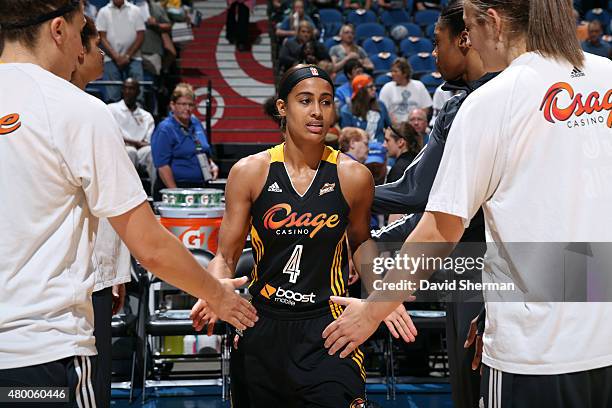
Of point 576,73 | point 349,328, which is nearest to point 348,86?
point 349,328

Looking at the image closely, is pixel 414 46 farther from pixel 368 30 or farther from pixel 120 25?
pixel 120 25

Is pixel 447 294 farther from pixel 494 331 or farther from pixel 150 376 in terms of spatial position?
pixel 150 376

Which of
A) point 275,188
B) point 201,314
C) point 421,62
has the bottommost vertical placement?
point 421,62

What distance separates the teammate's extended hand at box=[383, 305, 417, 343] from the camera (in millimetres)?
3381

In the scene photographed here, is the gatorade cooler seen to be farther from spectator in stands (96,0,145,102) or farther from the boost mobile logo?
spectator in stands (96,0,145,102)

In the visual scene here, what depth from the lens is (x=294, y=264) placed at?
359 cm

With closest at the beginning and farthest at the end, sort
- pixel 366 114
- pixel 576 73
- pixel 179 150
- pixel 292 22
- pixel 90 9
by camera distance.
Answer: pixel 576 73
pixel 179 150
pixel 366 114
pixel 90 9
pixel 292 22

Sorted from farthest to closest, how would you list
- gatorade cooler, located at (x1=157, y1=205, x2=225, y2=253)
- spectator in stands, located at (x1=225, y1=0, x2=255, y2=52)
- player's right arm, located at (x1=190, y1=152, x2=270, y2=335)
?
spectator in stands, located at (x1=225, y1=0, x2=255, y2=52) → gatorade cooler, located at (x1=157, y1=205, x2=225, y2=253) → player's right arm, located at (x1=190, y1=152, x2=270, y2=335)

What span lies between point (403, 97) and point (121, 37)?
4104 mm

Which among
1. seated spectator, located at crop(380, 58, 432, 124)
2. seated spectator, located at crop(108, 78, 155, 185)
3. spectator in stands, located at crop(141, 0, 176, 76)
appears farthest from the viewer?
spectator in stands, located at crop(141, 0, 176, 76)

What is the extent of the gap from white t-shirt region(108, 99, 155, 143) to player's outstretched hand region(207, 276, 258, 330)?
7096 millimetres

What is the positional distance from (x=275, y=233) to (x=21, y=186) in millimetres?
1530

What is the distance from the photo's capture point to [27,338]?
221 cm

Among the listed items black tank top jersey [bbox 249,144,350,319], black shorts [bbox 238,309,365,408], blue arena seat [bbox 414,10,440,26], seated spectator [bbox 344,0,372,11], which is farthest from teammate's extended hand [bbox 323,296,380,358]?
blue arena seat [bbox 414,10,440,26]
